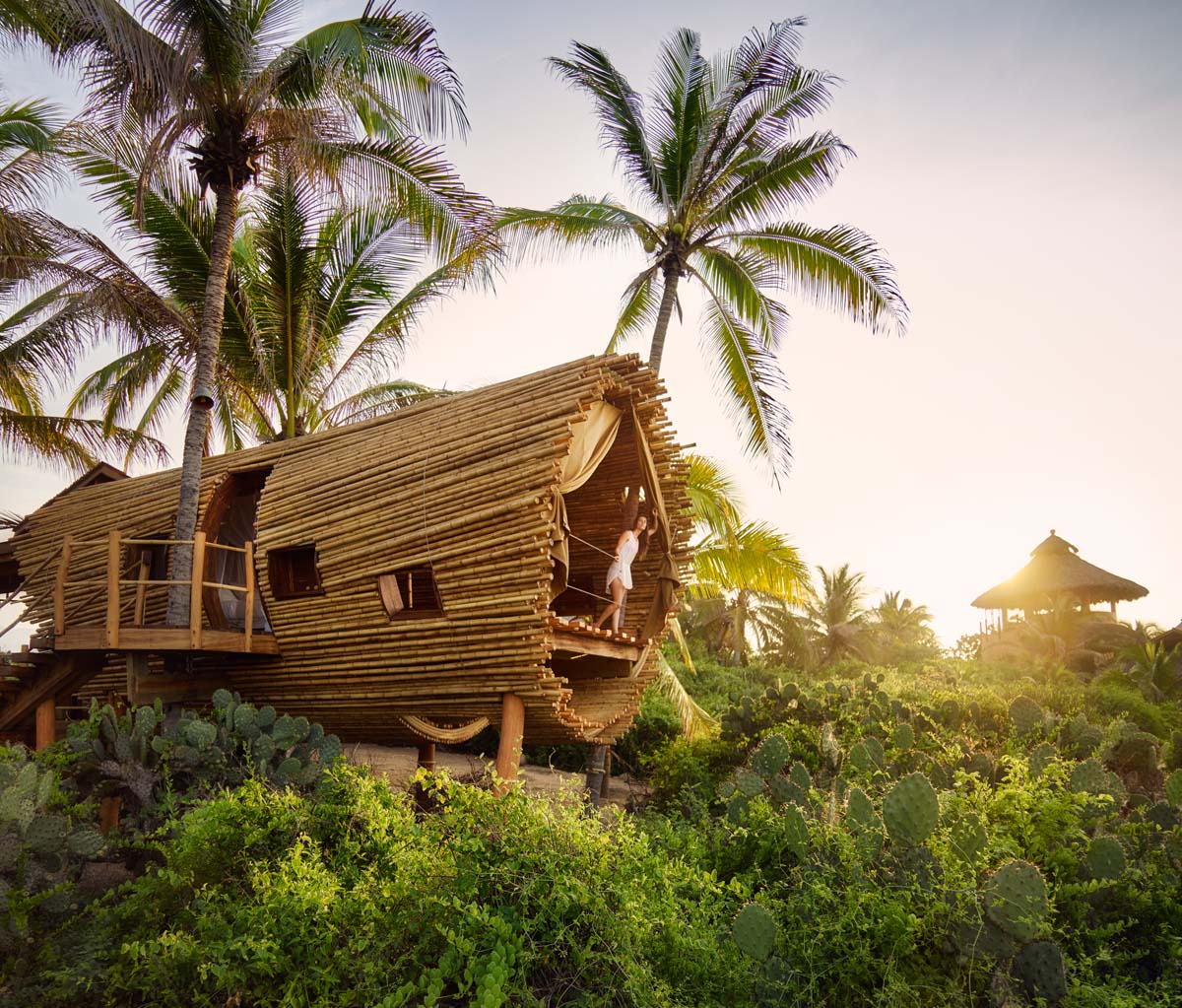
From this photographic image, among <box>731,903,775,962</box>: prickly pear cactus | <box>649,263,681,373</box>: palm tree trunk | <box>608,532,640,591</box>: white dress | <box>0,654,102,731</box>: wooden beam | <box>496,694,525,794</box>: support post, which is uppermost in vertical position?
<box>649,263,681,373</box>: palm tree trunk

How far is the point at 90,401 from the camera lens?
18.6 metres

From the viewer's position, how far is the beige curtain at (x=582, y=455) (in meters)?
9.32

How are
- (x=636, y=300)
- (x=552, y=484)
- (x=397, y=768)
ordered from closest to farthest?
(x=552, y=484) < (x=397, y=768) < (x=636, y=300)

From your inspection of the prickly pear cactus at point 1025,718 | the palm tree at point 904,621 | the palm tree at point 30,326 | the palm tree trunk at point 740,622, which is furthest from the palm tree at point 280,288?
the palm tree at point 904,621

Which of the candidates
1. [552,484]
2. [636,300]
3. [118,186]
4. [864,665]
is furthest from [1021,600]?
[118,186]

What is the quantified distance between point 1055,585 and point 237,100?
26.9 meters

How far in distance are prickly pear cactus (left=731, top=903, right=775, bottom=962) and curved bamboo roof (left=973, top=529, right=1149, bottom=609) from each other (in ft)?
86.8

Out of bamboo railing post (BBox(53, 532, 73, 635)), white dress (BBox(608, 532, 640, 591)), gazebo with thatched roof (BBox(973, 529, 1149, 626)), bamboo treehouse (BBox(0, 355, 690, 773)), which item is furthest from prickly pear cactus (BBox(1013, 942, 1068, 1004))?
gazebo with thatched roof (BBox(973, 529, 1149, 626))

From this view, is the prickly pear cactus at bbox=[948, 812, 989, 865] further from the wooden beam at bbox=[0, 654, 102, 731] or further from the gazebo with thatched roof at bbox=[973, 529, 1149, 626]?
the gazebo with thatched roof at bbox=[973, 529, 1149, 626]

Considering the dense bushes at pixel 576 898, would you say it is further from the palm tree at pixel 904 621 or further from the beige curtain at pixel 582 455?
the palm tree at pixel 904 621

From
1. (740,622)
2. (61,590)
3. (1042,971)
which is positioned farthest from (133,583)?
(740,622)

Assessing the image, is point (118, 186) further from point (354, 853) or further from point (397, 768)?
point (354, 853)

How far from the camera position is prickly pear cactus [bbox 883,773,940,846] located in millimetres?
5754

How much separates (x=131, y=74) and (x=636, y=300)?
7850 millimetres
